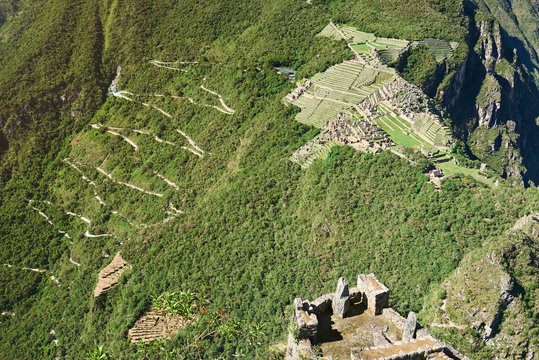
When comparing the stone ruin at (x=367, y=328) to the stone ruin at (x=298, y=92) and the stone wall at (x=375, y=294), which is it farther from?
the stone ruin at (x=298, y=92)

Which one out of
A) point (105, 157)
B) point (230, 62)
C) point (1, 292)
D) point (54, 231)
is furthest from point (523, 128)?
point (1, 292)

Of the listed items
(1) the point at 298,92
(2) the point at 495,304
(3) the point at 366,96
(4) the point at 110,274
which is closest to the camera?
(2) the point at 495,304

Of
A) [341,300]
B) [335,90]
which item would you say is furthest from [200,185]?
[341,300]

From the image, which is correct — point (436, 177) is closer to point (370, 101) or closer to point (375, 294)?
point (370, 101)

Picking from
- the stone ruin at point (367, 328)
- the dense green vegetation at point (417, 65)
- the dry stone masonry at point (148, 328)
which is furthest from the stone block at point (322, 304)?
the dense green vegetation at point (417, 65)

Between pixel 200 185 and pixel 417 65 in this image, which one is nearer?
pixel 200 185

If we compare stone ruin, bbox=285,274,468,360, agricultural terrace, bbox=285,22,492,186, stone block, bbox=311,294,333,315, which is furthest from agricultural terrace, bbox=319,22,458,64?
stone block, bbox=311,294,333,315
